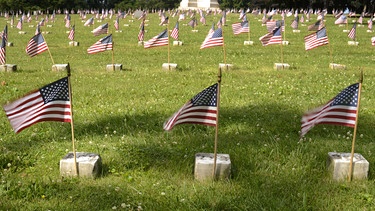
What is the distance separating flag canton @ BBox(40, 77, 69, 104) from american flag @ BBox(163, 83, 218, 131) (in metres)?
1.39

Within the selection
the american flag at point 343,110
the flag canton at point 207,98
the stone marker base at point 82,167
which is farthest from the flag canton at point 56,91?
the american flag at point 343,110

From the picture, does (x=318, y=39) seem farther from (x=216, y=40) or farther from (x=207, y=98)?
(x=207, y=98)

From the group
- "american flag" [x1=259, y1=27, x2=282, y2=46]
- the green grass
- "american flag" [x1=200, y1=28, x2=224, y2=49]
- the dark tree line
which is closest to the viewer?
the green grass

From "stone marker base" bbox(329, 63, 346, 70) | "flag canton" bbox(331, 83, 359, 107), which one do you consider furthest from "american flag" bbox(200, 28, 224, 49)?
"flag canton" bbox(331, 83, 359, 107)

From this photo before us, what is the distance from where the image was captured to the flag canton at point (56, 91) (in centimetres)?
558

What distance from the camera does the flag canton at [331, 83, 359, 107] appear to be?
557 centimetres

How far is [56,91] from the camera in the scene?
223 inches

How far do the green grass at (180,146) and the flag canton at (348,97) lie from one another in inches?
43.0

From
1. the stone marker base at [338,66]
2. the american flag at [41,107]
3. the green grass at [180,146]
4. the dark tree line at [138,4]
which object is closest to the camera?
the green grass at [180,146]

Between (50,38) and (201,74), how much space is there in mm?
19090

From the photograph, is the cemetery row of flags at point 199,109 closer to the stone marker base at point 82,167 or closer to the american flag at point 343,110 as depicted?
the american flag at point 343,110

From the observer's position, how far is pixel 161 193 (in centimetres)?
540

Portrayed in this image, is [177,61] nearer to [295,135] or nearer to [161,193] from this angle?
[295,135]

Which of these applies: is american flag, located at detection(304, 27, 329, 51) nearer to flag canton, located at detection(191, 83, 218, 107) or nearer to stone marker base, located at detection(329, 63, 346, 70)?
stone marker base, located at detection(329, 63, 346, 70)
